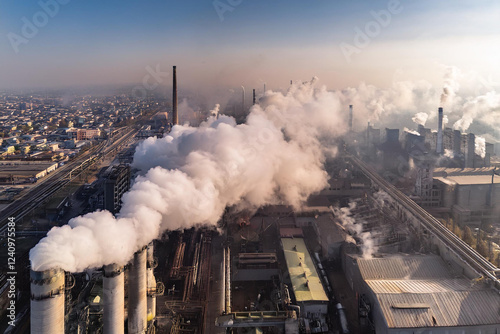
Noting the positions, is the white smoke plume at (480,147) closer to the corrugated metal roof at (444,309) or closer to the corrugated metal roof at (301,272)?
the corrugated metal roof at (301,272)

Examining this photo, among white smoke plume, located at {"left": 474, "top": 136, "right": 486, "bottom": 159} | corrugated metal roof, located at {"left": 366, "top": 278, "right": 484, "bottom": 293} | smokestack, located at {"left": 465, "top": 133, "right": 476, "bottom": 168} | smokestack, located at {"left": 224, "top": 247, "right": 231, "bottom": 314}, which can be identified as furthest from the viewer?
white smoke plume, located at {"left": 474, "top": 136, "right": 486, "bottom": 159}

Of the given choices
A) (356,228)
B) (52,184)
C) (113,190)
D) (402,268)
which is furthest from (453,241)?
(52,184)

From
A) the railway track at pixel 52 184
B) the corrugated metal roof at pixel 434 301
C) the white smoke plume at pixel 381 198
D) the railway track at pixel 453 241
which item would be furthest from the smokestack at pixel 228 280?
the white smoke plume at pixel 381 198

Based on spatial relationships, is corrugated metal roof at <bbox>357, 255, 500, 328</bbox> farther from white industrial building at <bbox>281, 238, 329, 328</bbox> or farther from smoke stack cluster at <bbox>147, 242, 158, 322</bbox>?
smoke stack cluster at <bbox>147, 242, 158, 322</bbox>

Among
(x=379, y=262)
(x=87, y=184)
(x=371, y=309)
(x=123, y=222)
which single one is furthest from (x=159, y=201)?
(x=87, y=184)

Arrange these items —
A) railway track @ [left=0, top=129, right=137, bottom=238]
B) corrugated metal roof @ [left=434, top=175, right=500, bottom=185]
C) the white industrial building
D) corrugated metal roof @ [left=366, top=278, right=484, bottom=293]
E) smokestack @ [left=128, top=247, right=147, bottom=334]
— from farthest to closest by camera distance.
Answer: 1. corrugated metal roof @ [left=434, top=175, right=500, bottom=185]
2. railway track @ [left=0, top=129, right=137, bottom=238]
3. the white industrial building
4. corrugated metal roof @ [left=366, top=278, right=484, bottom=293]
5. smokestack @ [left=128, top=247, right=147, bottom=334]

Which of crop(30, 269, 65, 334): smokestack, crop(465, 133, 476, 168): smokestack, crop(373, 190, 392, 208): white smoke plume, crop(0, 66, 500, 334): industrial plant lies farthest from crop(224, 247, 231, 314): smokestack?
crop(465, 133, 476, 168): smokestack
